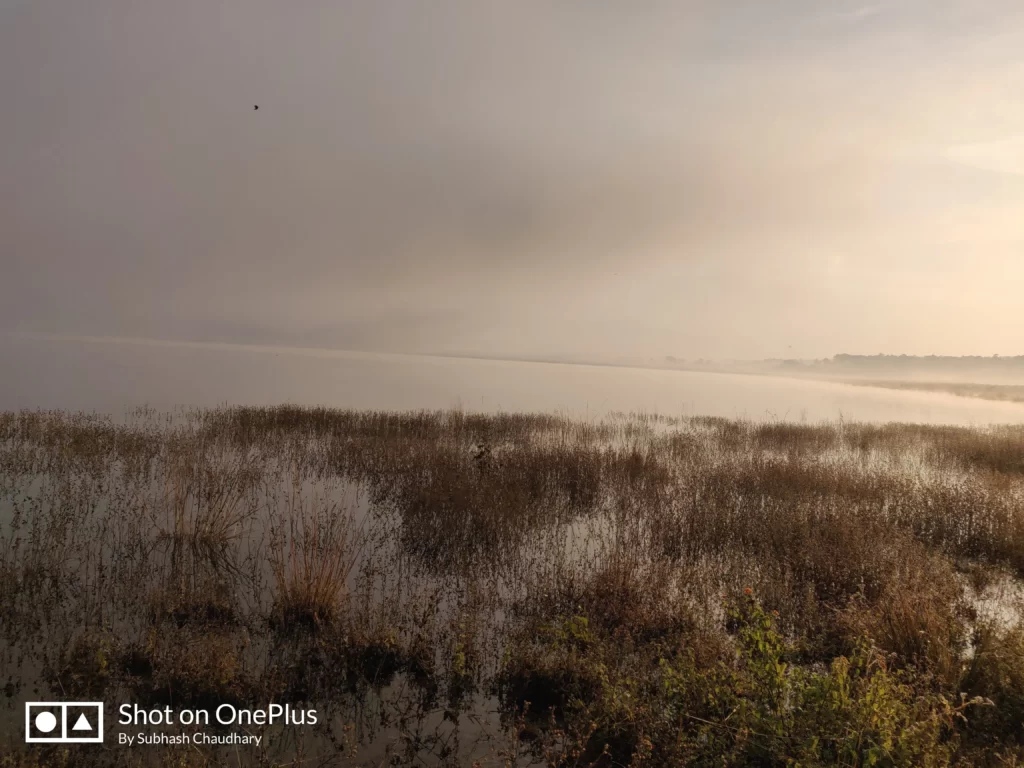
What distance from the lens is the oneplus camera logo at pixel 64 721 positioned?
14.0 ft

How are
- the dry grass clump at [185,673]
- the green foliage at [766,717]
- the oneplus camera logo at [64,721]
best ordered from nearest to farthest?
the green foliage at [766,717] < the oneplus camera logo at [64,721] < the dry grass clump at [185,673]

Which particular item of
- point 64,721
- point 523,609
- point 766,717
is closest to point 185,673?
point 64,721

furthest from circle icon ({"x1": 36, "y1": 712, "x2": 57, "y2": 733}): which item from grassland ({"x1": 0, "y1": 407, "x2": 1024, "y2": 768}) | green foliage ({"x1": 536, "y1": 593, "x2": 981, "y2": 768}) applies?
green foliage ({"x1": 536, "y1": 593, "x2": 981, "y2": 768})

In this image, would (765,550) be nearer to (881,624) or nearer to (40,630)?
(881,624)

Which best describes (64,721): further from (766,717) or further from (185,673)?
(766,717)

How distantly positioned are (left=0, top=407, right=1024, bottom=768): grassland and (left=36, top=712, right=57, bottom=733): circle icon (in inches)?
6.4

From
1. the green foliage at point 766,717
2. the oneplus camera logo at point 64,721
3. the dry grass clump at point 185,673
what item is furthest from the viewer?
the dry grass clump at point 185,673

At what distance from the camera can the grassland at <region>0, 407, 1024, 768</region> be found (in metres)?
4.29

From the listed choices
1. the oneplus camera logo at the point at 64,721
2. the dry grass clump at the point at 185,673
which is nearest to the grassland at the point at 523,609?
the dry grass clump at the point at 185,673

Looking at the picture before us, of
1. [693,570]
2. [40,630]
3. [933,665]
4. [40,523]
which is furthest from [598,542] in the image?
[40,523]

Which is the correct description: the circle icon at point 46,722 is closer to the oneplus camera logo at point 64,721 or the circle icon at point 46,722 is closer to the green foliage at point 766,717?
the oneplus camera logo at point 64,721

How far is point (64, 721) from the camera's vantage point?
445cm

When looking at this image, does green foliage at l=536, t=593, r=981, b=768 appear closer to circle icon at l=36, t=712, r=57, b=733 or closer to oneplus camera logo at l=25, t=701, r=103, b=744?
oneplus camera logo at l=25, t=701, r=103, b=744

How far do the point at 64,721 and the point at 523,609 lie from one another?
4.52 m
